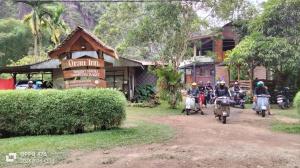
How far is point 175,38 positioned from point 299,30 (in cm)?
698

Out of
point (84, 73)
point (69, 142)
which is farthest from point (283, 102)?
point (69, 142)

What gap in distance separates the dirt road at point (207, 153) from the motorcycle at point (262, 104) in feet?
15.8

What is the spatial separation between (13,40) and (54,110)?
41.6 metres

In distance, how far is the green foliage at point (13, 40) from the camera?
164 ft

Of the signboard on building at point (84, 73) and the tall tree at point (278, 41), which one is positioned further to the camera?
the tall tree at point (278, 41)

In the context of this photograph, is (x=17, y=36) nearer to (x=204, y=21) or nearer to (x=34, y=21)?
(x=34, y=21)

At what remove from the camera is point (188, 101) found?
62.0 ft

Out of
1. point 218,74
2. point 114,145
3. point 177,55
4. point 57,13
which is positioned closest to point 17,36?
point 57,13

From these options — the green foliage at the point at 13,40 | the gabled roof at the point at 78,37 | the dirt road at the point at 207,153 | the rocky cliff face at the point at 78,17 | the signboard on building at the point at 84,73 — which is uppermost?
the rocky cliff face at the point at 78,17

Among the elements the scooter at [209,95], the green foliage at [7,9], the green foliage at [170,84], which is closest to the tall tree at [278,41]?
the scooter at [209,95]

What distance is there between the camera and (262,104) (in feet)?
58.2

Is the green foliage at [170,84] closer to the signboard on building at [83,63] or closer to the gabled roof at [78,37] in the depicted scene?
the gabled roof at [78,37]

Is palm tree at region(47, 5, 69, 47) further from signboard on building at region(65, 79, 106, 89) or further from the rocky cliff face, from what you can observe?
signboard on building at region(65, 79, 106, 89)

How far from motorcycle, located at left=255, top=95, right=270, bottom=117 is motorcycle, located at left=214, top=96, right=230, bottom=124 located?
2.39 metres
